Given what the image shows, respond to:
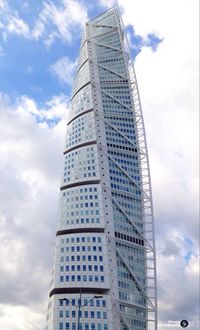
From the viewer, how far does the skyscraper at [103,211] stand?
12812cm

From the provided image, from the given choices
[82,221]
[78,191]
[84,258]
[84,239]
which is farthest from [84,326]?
[78,191]

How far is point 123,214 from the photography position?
150 m

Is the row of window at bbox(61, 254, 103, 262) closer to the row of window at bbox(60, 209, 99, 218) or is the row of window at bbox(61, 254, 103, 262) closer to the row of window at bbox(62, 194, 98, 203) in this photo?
the row of window at bbox(60, 209, 99, 218)

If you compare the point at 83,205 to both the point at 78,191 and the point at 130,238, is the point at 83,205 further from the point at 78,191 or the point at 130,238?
the point at 130,238

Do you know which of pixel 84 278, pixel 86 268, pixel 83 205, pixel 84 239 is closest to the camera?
pixel 84 278

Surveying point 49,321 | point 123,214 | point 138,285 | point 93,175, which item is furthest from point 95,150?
point 49,321

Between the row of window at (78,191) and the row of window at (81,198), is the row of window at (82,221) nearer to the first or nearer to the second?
the row of window at (81,198)

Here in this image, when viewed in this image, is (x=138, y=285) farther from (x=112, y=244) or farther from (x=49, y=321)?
(x=49, y=321)

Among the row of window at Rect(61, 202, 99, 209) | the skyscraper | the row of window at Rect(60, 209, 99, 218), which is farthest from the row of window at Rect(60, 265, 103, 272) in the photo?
the row of window at Rect(61, 202, 99, 209)

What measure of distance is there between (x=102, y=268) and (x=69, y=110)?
3152 inches

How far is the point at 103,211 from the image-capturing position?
143125 mm

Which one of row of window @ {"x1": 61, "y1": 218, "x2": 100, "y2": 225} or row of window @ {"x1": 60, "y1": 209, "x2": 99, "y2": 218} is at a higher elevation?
row of window @ {"x1": 60, "y1": 209, "x2": 99, "y2": 218}

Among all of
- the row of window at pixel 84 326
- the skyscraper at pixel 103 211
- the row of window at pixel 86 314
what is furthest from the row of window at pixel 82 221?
the row of window at pixel 84 326

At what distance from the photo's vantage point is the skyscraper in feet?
420
